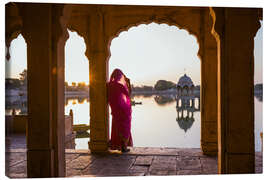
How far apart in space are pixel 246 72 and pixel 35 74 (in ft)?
8.27

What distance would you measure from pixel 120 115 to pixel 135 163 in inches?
46.9

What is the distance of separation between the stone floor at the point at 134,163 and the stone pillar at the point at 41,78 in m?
1.18

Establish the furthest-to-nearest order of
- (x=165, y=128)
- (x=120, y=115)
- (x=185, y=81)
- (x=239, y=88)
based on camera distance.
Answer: (x=185, y=81) → (x=165, y=128) → (x=120, y=115) → (x=239, y=88)

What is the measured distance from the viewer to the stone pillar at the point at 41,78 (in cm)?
291

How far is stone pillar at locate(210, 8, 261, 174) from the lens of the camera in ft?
9.15

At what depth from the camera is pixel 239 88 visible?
2.81m

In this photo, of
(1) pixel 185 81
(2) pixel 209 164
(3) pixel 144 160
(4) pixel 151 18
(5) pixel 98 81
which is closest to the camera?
(2) pixel 209 164

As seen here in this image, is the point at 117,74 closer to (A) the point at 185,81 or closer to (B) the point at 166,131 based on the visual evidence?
(B) the point at 166,131

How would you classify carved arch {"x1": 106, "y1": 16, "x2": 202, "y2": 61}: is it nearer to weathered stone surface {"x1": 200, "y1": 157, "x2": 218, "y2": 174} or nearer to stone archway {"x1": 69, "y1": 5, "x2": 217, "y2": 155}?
stone archway {"x1": 69, "y1": 5, "x2": 217, "y2": 155}

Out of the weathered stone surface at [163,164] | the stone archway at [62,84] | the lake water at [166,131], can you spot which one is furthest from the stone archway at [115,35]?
the stone archway at [62,84]

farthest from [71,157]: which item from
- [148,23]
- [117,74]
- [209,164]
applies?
[148,23]

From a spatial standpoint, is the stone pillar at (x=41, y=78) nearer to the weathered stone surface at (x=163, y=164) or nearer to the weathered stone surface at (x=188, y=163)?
the weathered stone surface at (x=163, y=164)

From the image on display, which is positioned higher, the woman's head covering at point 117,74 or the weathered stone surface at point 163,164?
the woman's head covering at point 117,74

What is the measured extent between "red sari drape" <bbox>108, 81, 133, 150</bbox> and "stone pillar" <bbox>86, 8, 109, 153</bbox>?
261mm
